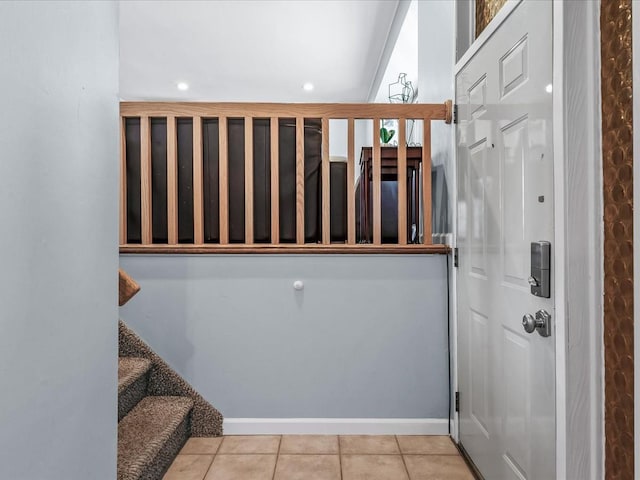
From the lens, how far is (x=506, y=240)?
161 centimetres

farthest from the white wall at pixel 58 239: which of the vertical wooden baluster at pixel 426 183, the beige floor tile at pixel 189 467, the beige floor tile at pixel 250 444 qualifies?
the vertical wooden baluster at pixel 426 183

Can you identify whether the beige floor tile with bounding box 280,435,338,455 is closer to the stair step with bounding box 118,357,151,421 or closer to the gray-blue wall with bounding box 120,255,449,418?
the gray-blue wall with bounding box 120,255,449,418

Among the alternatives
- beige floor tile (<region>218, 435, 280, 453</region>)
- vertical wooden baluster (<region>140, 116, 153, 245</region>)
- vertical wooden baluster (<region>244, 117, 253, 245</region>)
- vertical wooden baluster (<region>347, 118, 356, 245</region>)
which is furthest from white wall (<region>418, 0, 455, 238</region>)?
vertical wooden baluster (<region>140, 116, 153, 245</region>)

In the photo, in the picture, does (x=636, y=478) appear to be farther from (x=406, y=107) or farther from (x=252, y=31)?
(x=252, y=31)

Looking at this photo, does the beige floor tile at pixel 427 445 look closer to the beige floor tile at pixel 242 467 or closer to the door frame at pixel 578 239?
the beige floor tile at pixel 242 467

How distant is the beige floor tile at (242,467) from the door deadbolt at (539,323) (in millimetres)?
1289

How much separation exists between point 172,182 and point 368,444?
1698mm

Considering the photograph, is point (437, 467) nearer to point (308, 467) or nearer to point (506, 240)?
point (308, 467)

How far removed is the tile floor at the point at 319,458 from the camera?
1.92 meters

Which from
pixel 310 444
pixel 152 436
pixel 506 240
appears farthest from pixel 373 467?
pixel 506 240

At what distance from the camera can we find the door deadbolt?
132 centimetres

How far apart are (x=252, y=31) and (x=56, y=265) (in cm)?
390

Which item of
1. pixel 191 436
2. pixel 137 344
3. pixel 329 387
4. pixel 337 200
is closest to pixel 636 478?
pixel 329 387

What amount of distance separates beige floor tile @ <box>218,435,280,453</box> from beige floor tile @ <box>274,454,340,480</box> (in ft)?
0.37
